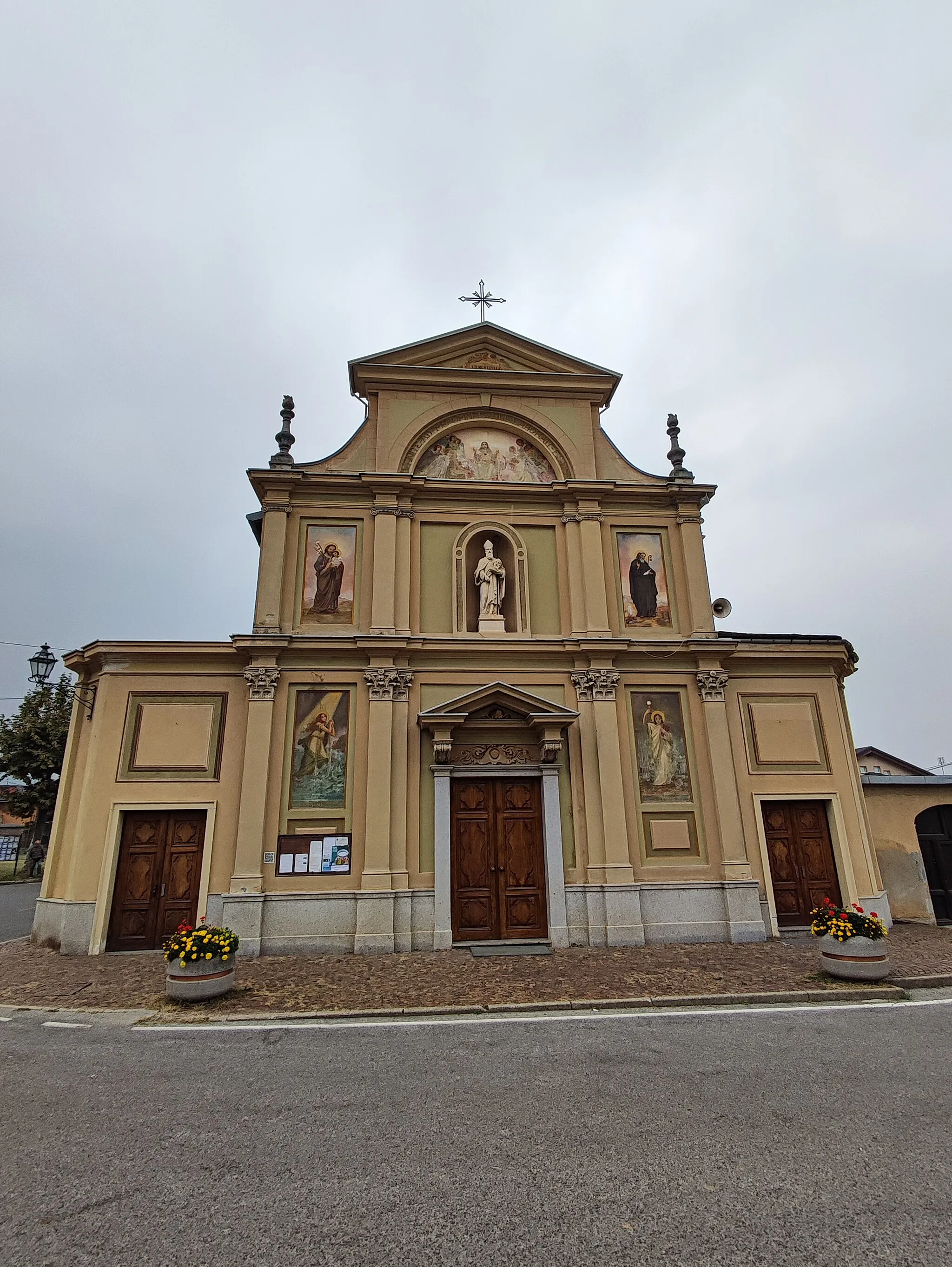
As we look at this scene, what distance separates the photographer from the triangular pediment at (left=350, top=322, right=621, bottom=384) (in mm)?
16047

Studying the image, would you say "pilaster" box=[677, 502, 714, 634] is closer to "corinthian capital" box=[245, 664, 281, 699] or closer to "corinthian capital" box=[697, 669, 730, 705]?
"corinthian capital" box=[697, 669, 730, 705]

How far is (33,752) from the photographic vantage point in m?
27.1

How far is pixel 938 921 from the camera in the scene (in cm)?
1524

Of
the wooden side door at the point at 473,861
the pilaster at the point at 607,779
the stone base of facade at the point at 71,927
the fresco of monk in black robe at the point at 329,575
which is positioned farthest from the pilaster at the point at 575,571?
the stone base of facade at the point at 71,927

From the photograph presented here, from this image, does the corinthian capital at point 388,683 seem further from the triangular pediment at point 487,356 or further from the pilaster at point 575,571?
the triangular pediment at point 487,356

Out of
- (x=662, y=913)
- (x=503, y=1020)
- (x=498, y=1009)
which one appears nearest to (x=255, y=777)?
(x=498, y=1009)

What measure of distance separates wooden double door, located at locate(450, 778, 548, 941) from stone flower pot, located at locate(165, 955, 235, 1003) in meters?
4.75

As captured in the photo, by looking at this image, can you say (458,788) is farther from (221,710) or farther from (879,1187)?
(879,1187)

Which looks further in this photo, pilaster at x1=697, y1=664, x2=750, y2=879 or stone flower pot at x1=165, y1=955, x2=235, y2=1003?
pilaster at x1=697, y1=664, x2=750, y2=879

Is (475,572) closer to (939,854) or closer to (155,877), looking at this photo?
(155,877)

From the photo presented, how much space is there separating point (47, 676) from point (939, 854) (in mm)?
21507

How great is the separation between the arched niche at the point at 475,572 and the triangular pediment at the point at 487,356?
4265mm

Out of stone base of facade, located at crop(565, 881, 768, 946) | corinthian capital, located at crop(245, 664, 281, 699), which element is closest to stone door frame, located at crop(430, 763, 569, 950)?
stone base of facade, located at crop(565, 881, 768, 946)

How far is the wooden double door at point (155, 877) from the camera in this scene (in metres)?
12.6
